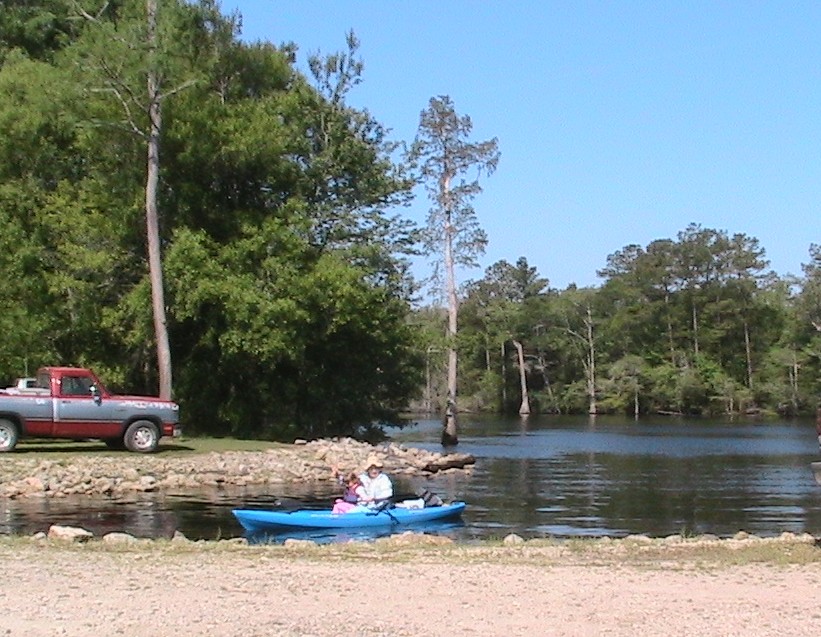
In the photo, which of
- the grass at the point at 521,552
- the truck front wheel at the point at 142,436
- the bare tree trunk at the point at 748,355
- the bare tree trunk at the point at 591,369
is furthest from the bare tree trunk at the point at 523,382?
the grass at the point at 521,552

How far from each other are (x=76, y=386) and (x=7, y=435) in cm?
194

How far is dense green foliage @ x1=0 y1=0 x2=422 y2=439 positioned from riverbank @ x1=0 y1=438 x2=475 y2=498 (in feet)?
13.8

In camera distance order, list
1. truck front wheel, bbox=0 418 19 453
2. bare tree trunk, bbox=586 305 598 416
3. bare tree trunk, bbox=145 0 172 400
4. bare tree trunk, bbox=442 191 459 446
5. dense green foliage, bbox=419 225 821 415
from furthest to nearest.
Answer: bare tree trunk, bbox=586 305 598 416, dense green foliage, bbox=419 225 821 415, bare tree trunk, bbox=442 191 459 446, bare tree trunk, bbox=145 0 172 400, truck front wheel, bbox=0 418 19 453

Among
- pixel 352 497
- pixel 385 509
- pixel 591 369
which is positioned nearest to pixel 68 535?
pixel 352 497

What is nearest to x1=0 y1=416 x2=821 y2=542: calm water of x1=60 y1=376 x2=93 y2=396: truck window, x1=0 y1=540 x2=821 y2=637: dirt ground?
x1=60 y1=376 x2=93 y2=396: truck window

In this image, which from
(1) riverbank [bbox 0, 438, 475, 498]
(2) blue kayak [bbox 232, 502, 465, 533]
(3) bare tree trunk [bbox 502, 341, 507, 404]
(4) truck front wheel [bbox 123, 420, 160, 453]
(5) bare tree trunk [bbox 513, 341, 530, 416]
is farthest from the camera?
(3) bare tree trunk [bbox 502, 341, 507, 404]

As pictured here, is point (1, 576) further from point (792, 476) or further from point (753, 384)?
point (753, 384)

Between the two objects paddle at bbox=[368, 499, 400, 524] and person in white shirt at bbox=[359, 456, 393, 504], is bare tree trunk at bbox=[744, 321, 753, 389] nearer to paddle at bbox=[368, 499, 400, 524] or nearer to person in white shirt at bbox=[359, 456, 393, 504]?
person in white shirt at bbox=[359, 456, 393, 504]

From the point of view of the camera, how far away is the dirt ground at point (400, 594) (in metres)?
8.58

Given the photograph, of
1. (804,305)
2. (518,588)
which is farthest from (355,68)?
(804,305)

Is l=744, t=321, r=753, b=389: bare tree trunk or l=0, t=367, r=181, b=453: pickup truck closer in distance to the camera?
l=0, t=367, r=181, b=453: pickup truck

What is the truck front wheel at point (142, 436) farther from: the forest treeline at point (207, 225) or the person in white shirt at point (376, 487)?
the person in white shirt at point (376, 487)

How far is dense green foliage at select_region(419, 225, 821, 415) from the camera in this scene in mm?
95250

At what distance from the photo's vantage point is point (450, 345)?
153 feet
